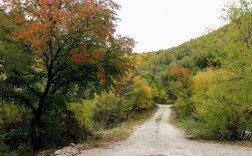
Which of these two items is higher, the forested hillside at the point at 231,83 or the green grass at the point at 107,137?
the forested hillside at the point at 231,83

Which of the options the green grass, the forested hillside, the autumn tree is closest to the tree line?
the autumn tree

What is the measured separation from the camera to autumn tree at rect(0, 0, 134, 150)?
12102mm

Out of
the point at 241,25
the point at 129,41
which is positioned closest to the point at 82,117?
the point at 129,41

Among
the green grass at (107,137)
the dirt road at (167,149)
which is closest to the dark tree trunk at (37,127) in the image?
the green grass at (107,137)

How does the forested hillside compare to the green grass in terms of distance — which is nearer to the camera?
the green grass

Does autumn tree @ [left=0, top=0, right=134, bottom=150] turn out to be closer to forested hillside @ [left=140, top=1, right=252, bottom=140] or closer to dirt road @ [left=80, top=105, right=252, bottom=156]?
dirt road @ [left=80, top=105, right=252, bottom=156]

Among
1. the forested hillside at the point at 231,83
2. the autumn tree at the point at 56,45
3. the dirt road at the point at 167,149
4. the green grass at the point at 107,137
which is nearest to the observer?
the dirt road at the point at 167,149

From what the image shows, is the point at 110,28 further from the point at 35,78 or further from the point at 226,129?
the point at 226,129

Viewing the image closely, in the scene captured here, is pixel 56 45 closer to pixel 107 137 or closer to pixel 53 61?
pixel 53 61

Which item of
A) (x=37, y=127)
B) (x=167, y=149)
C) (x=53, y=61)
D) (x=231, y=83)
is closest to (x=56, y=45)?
(x=53, y=61)

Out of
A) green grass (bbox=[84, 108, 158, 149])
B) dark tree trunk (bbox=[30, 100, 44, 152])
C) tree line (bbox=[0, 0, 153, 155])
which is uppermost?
tree line (bbox=[0, 0, 153, 155])

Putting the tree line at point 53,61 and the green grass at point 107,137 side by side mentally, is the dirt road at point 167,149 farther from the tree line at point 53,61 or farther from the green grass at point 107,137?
the tree line at point 53,61

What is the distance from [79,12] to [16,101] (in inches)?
246

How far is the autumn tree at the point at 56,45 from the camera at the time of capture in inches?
476
